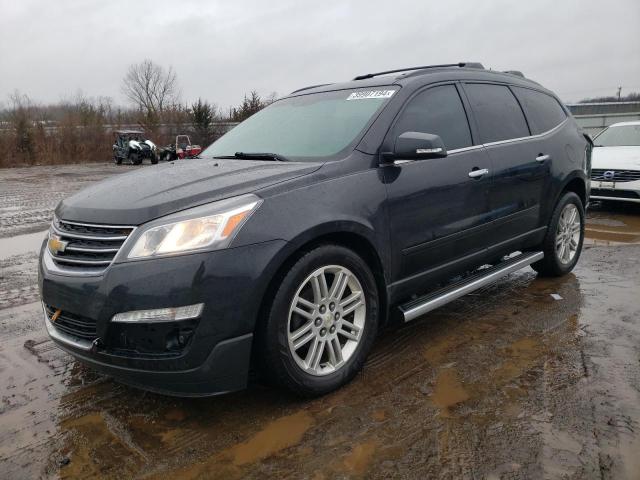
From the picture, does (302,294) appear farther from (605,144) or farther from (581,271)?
(605,144)

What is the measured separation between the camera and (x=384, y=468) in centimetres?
223

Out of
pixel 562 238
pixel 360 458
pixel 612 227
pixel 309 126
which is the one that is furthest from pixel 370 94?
pixel 612 227

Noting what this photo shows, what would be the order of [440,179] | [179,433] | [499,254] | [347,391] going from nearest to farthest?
[179,433]
[347,391]
[440,179]
[499,254]

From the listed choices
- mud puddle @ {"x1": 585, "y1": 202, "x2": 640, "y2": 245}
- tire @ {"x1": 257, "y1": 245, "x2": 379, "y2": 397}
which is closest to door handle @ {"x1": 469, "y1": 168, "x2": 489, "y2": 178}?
tire @ {"x1": 257, "y1": 245, "x2": 379, "y2": 397}

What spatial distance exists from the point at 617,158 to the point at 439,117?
6.59m

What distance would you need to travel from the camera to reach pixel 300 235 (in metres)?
2.57

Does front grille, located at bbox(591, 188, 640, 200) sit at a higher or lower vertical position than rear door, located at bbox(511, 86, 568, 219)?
lower

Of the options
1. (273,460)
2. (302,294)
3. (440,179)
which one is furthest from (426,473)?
(440,179)

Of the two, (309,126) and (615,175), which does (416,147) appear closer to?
(309,126)

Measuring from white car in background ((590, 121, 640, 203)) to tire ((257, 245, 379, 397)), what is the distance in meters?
7.16

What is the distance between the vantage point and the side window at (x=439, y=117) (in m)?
3.40

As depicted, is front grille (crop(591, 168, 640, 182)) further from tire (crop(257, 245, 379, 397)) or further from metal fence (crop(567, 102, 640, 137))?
metal fence (crop(567, 102, 640, 137))

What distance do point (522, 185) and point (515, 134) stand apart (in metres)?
0.44

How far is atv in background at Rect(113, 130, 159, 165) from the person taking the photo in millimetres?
28703
